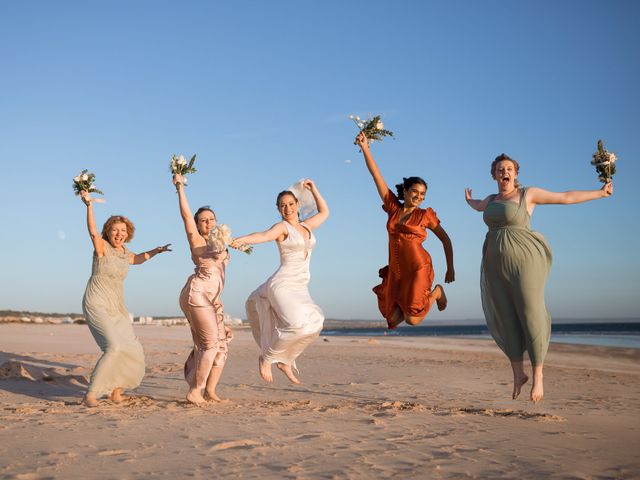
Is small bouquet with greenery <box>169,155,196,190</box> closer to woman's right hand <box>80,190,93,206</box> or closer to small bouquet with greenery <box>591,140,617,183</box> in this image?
woman's right hand <box>80,190,93,206</box>

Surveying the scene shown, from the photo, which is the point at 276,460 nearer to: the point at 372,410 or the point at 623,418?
the point at 372,410

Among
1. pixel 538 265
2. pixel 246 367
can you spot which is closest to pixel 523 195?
pixel 538 265

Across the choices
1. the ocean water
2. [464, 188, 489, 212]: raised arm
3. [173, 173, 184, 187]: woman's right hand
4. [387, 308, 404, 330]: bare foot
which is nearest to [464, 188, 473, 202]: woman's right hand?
[464, 188, 489, 212]: raised arm

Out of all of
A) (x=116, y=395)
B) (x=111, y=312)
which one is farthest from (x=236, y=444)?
(x=111, y=312)

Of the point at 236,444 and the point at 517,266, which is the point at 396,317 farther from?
the point at 236,444

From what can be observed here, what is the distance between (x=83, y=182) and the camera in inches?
341

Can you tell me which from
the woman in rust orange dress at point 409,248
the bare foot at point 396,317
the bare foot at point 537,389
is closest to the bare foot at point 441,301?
the woman in rust orange dress at point 409,248

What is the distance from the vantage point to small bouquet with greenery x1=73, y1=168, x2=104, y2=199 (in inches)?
340

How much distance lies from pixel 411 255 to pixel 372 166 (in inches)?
50.7

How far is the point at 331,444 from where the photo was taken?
5680 mm

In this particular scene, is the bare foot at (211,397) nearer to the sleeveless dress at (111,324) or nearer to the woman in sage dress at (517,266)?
the sleeveless dress at (111,324)

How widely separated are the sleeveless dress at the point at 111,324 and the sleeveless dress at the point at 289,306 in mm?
1805

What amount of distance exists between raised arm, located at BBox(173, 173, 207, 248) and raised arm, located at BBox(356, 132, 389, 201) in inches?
93.8

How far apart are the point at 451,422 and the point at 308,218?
3258 millimetres
